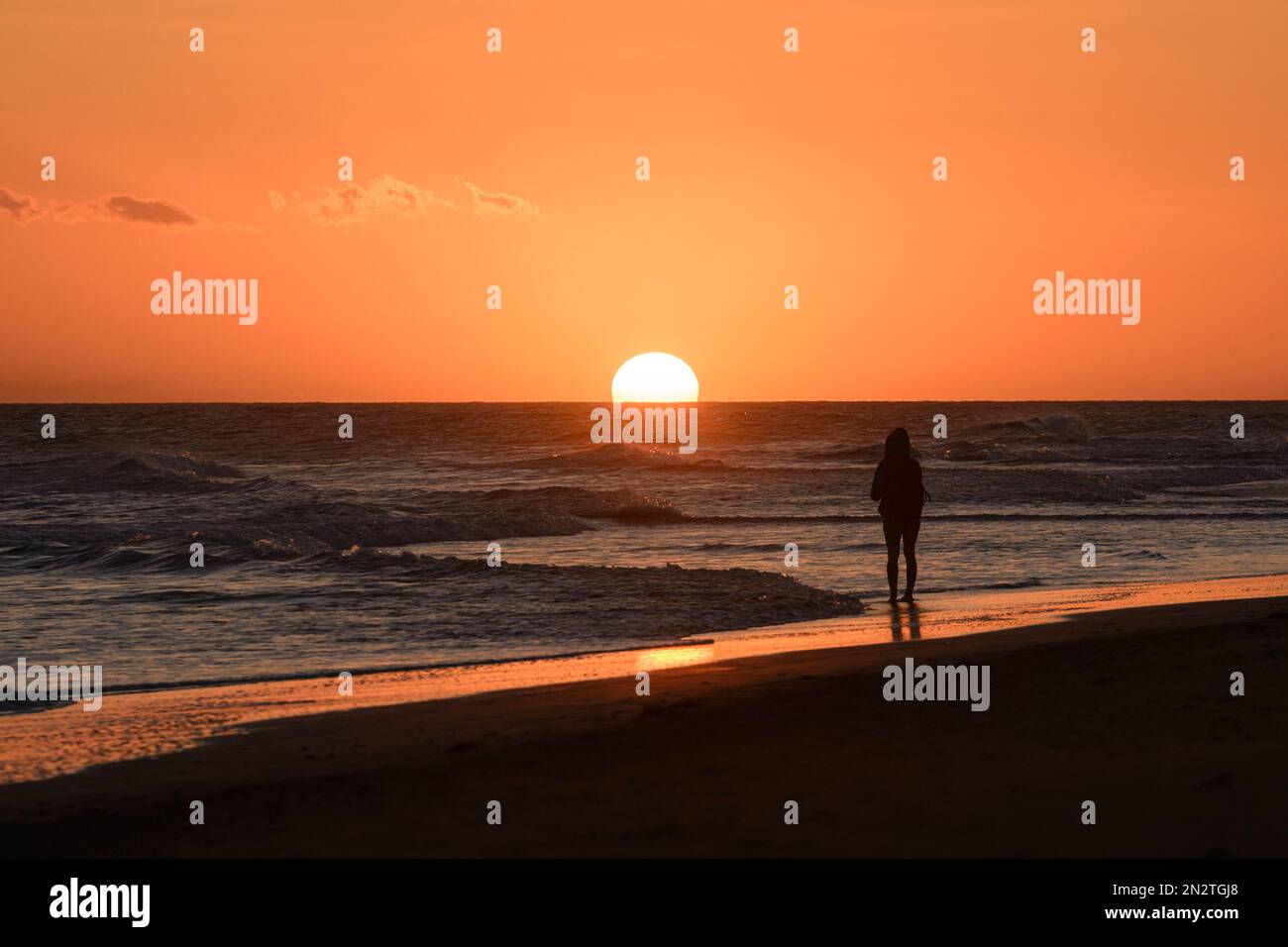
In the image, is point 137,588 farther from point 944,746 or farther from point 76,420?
point 76,420

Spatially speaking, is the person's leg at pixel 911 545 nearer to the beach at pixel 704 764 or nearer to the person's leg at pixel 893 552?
the person's leg at pixel 893 552

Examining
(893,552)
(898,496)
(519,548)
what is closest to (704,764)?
(898,496)

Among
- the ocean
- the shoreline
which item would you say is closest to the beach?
the shoreline

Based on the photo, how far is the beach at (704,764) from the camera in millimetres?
5680

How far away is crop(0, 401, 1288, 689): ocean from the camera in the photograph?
13023mm

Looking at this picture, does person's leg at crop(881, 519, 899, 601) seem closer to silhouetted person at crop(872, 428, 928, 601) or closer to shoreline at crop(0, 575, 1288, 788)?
silhouetted person at crop(872, 428, 928, 601)

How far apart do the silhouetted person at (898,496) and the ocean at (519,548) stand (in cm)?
79

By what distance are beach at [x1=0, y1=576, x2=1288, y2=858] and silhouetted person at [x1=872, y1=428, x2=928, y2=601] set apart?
4.62 m

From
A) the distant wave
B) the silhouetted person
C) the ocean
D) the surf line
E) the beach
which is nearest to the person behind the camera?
the beach

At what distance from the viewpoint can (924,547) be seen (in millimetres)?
22141

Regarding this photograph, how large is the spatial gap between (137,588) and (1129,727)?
42.6ft

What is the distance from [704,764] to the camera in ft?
22.9

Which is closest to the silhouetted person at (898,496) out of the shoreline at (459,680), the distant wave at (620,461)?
the shoreline at (459,680)
